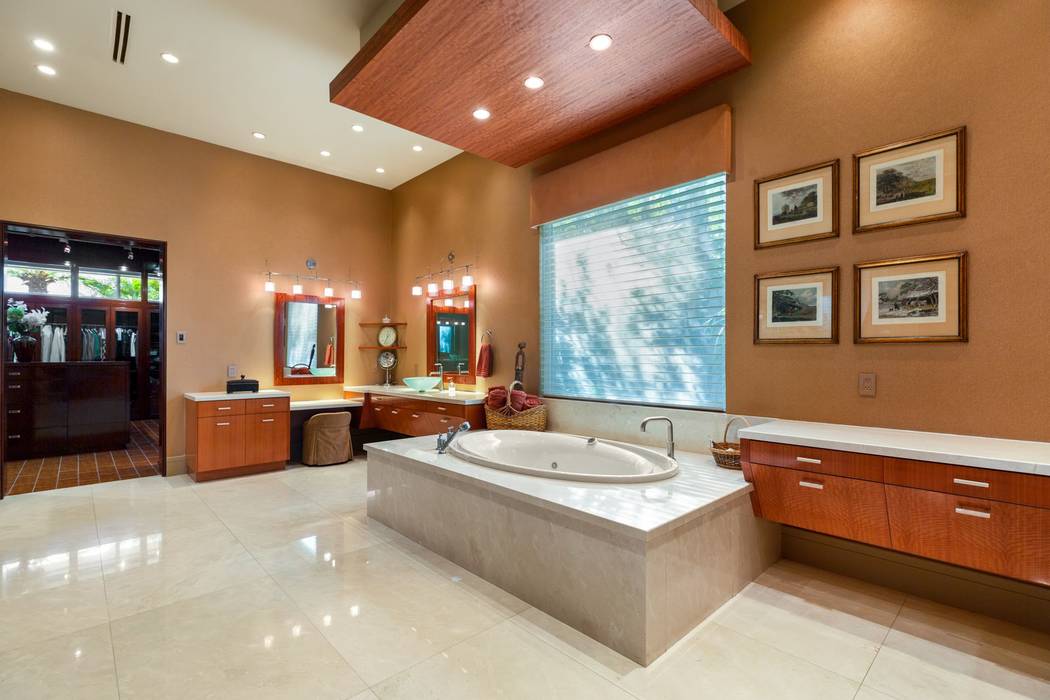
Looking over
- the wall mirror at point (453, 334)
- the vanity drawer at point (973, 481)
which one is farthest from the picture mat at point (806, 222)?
the wall mirror at point (453, 334)

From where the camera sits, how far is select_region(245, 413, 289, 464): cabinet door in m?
4.71

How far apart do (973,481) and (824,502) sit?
1.79 feet

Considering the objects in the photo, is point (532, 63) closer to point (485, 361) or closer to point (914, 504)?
point (485, 361)

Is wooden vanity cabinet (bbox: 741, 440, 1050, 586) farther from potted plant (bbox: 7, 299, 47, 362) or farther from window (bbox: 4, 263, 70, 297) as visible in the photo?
window (bbox: 4, 263, 70, 297)

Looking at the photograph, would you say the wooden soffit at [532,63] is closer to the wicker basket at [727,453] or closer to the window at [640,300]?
the window at [640,300]

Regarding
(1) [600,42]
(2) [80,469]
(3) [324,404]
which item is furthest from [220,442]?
(1) [600,42]

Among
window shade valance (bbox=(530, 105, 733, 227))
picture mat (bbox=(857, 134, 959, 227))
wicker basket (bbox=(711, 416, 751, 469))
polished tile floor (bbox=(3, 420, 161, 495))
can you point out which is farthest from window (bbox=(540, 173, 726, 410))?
polished tile floor (bbox=(3, 420, 161, 495))

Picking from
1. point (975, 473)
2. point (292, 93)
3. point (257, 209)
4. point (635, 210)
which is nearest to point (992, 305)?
point (975, 473)

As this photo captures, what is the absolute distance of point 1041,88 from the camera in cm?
212

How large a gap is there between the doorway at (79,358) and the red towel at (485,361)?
10.1 feet

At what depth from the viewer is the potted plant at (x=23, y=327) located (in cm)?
605

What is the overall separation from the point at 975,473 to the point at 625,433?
2049 millimetres

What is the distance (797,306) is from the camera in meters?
2.82

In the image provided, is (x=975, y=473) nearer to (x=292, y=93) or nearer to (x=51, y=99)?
(x=292, y=93)
